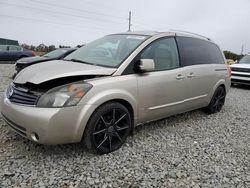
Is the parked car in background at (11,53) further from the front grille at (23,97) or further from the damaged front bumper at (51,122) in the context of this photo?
the damaged front bumper at (51,122)

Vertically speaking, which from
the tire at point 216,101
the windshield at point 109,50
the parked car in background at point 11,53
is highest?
the windshield at point 109,50

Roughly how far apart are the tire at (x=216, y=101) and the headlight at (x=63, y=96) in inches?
134

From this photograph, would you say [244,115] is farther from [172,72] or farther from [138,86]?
[138,86]

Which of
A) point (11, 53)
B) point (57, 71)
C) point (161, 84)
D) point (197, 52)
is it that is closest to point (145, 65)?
point (161, 84)

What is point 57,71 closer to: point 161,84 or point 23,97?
point 23,97

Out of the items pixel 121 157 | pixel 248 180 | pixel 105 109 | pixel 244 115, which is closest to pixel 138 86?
pixel 105 109

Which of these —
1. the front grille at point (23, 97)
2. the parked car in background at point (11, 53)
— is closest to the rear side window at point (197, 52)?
the front grille at point (23, 97)

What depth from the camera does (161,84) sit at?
12.9 feet

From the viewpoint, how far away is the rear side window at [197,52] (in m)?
4.55

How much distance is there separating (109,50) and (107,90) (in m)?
1.03

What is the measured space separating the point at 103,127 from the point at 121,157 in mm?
448

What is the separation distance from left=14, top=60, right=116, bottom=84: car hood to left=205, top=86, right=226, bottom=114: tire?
117 inches

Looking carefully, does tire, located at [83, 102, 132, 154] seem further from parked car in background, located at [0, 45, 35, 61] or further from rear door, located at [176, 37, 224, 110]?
parked car in background, located at [0, 45, 35, 61]

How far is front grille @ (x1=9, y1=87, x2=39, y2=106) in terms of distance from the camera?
301cm
